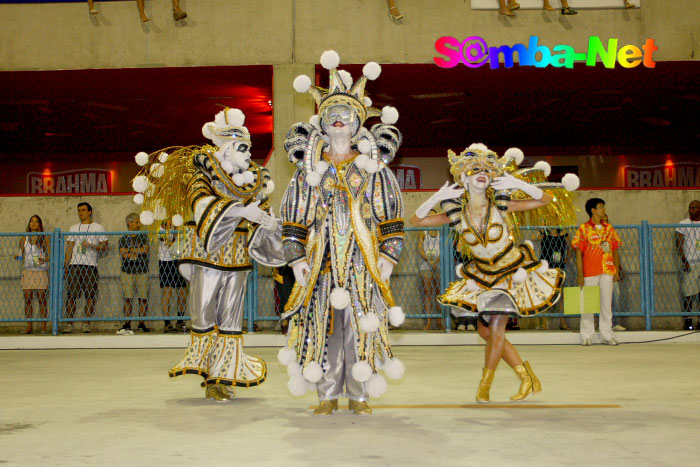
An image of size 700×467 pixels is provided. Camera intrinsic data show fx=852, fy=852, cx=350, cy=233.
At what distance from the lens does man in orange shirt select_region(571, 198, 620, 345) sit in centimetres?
976

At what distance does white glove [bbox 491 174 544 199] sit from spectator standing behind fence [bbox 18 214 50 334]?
6.97 m

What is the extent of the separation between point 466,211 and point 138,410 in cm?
245

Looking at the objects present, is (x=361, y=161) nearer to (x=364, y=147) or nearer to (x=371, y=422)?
(x=364, y=147)

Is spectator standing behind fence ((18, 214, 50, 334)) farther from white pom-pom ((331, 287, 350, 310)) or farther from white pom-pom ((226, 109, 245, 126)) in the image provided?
white pom-pom ((331, 287, 350, 310))

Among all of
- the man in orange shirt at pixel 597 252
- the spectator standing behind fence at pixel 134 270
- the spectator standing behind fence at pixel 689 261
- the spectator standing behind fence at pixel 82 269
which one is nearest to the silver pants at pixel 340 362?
A: the man in orange shirt at pixel 597 252

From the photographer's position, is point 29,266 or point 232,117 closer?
point 232,117

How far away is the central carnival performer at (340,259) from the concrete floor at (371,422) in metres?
0.27

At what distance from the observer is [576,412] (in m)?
4.91

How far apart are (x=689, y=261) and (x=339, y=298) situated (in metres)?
7.51

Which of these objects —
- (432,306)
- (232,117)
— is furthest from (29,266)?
(232,117)

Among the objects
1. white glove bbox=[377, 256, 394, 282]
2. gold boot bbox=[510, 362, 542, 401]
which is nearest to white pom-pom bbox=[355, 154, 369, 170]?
white glove bbox=[377, 256, 394, 282]

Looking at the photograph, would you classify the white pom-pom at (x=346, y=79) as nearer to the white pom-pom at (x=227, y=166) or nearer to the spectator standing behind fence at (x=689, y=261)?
the white pom-pom at (x=227, y=166)

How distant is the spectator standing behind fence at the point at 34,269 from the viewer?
10.6 metres

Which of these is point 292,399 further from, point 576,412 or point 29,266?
point 29,266
